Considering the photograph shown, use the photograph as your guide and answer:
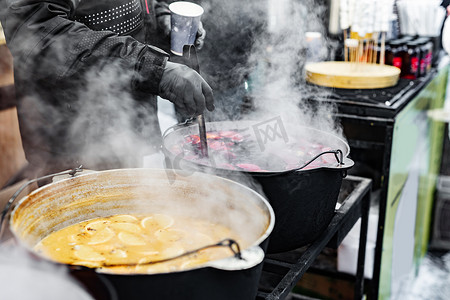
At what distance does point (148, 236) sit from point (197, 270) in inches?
14.2

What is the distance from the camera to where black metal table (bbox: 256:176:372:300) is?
121 cm

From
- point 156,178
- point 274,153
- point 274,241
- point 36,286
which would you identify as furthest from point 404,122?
point 36,286

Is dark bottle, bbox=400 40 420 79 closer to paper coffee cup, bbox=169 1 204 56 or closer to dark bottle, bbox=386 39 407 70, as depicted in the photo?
dark bottle, bbox=386 39 407 70

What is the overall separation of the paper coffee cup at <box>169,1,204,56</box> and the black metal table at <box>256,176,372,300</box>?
90 centimetres

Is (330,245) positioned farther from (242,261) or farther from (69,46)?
(69,46)

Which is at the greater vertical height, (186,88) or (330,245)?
(186,88)

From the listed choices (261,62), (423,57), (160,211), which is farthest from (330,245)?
(423,57)

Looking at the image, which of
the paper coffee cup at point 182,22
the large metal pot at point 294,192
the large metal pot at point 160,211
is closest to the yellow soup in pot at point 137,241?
the large metal pot at point 160,211

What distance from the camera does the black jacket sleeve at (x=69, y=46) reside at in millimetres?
1473

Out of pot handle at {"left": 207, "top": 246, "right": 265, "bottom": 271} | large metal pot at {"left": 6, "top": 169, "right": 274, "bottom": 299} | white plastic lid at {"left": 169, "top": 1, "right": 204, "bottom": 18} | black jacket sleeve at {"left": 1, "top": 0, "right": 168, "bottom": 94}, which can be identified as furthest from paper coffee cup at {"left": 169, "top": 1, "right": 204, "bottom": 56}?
pot handle at {"left": 207, "top": 246, "right": 265, "bottom": 271}

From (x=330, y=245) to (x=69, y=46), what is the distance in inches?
43.2

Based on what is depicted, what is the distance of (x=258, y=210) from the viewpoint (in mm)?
983

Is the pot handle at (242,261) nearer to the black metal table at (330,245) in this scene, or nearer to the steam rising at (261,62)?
the black metal table at (330,245)

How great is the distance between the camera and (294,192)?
121 centimetres
